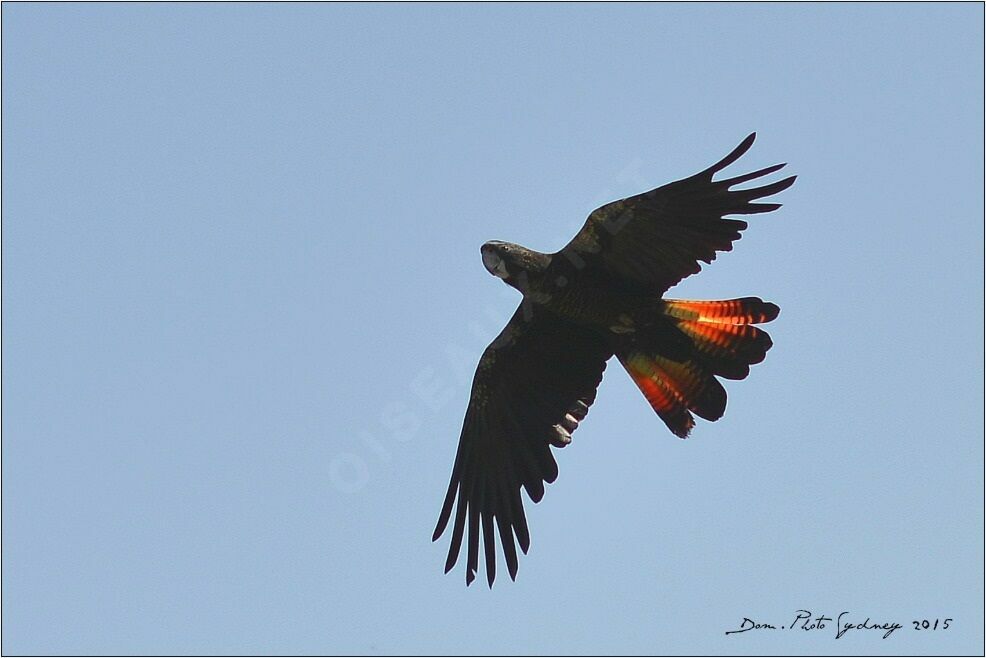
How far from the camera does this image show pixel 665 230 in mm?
12055

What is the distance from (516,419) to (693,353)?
1767 mm

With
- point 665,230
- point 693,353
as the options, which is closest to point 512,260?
point 665,230

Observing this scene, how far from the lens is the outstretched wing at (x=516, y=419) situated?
13117mm

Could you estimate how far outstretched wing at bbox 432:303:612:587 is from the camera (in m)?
13.1

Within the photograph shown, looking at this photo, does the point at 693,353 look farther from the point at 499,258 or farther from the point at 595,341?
the point at 499,258

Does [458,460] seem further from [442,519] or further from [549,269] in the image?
[549,269]

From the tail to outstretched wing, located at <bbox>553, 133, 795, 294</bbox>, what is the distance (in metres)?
0.36

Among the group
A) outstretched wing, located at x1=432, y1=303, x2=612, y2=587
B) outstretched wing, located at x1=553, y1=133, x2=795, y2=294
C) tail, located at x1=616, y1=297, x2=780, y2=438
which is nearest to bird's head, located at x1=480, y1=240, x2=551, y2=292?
outstretched wing, located at x1=553, y1=133, x2=795, y2=294

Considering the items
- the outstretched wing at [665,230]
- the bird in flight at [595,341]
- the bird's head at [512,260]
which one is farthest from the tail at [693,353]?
the bird's head at [512,260]

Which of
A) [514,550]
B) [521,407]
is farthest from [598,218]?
[514,550]

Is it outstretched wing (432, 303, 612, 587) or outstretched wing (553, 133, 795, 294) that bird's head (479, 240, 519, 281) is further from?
outstretched wing (432, 303, 612, 587)

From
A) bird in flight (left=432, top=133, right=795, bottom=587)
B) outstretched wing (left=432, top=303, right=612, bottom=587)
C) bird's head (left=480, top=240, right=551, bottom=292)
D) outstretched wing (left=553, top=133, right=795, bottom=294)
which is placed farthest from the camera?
outstretched wing (left=432, top=303, right=612, bottom=587)

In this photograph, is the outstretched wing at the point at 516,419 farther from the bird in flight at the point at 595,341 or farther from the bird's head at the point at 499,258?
the bird's head at the point at 499,258

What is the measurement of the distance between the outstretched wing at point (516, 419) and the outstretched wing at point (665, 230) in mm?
885
